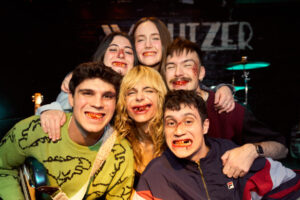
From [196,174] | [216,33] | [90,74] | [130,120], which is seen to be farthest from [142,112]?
[216,33]

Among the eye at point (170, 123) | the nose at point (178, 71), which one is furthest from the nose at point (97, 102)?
the nose at point (178, 71)

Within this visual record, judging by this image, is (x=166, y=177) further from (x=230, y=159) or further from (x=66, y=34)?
(x=66, y=34)

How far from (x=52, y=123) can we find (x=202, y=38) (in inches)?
186

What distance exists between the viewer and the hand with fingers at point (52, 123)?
5.76 ft

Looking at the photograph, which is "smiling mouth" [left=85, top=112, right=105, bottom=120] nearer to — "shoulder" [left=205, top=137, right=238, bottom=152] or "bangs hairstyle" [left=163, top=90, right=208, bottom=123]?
"bangs hairstyle" [left=163, top=90, right=208, bottom=123]

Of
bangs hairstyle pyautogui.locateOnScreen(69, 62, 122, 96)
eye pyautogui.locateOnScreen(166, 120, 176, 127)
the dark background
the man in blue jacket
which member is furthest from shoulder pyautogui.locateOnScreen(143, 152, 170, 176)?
the dark background

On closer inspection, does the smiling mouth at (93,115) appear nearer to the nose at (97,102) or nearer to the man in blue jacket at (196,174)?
the nose at (97,102)

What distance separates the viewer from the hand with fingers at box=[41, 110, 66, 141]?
5.76ft

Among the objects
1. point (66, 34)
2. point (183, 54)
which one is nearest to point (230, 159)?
point (183, 54)

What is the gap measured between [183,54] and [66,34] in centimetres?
438

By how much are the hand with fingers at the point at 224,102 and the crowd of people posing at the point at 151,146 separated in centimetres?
1

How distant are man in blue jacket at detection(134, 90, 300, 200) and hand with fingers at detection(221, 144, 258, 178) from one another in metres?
0.04

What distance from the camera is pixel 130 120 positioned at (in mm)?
2340

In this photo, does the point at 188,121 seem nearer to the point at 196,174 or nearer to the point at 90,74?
the point at 196,174
